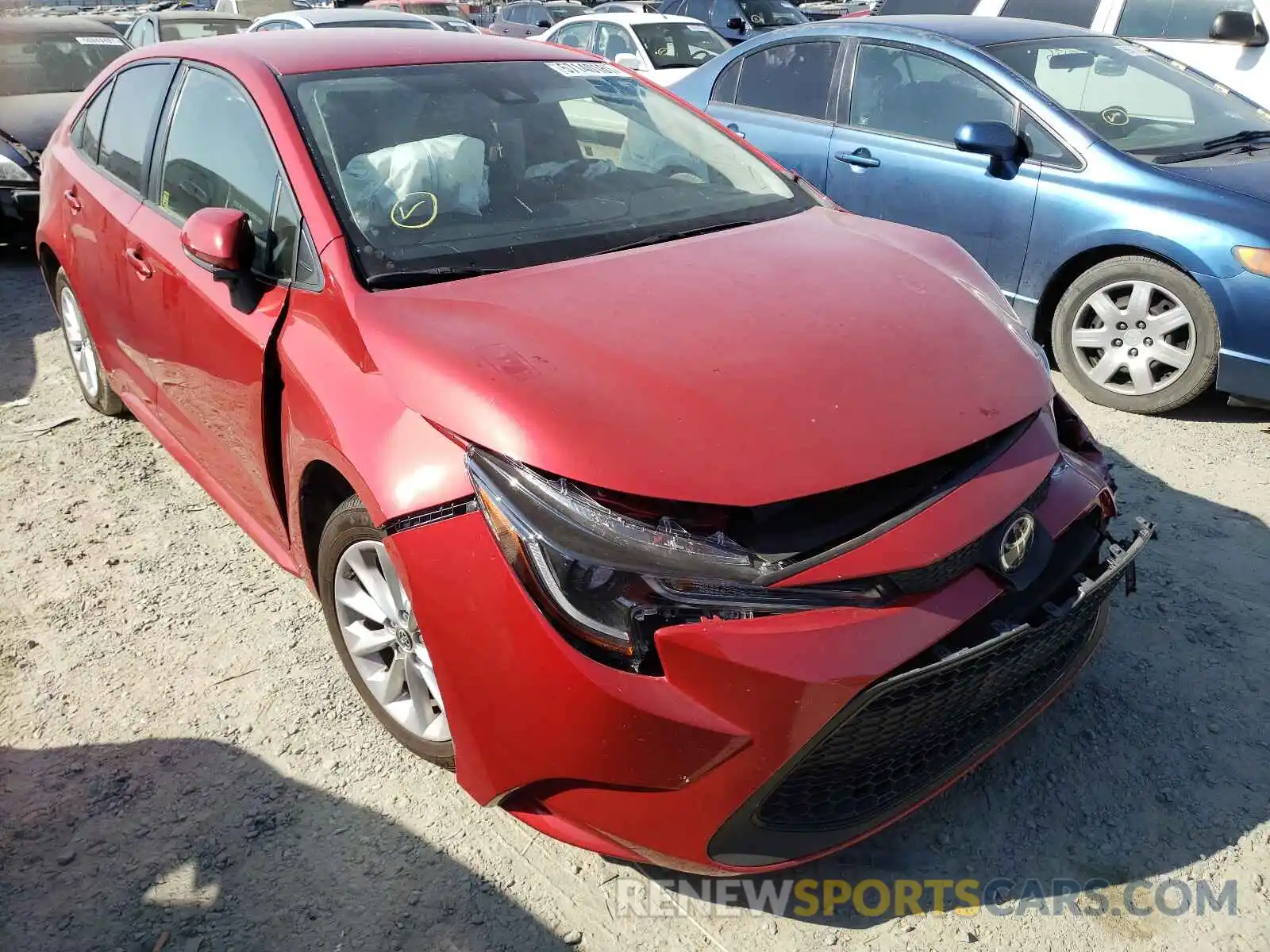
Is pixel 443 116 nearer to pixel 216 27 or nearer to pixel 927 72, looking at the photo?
pixel 927 72

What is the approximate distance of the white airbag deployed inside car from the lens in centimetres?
260

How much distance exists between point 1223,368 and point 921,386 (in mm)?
2778

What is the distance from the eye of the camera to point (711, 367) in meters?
2.12

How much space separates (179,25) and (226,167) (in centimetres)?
1004

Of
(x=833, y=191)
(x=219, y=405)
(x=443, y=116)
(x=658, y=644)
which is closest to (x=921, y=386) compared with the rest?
(x=658, y=644)

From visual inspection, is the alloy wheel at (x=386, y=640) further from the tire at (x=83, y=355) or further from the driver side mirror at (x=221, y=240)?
the tire at (x=83, y=355)

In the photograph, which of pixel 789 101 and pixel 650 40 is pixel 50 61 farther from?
pixel 789 101

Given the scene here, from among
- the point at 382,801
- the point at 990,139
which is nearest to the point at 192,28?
the point at 990,139

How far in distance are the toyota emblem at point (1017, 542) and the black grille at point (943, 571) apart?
25 millimetres

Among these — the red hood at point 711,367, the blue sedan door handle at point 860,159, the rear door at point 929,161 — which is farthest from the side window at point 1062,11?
the red hood at point 711,367

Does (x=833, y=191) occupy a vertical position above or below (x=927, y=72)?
below

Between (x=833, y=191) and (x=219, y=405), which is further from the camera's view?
(x=833, y=191)

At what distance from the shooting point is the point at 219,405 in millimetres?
2914

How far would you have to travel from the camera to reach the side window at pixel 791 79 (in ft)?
18.7
